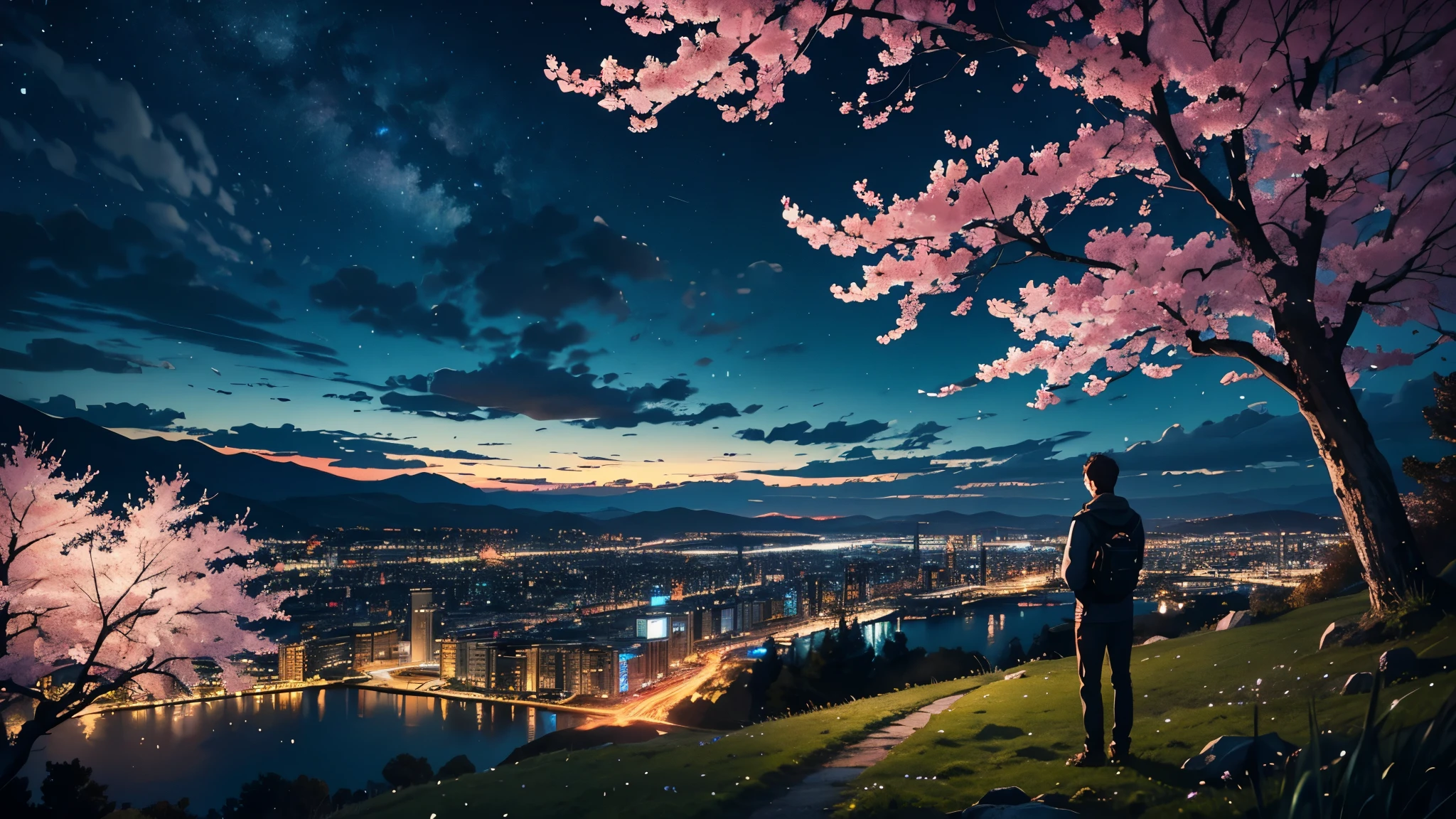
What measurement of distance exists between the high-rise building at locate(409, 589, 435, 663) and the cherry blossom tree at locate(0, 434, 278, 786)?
39.5 meters

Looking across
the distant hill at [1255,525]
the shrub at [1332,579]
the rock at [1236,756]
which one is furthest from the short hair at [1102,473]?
the distant hill at [1255,525]

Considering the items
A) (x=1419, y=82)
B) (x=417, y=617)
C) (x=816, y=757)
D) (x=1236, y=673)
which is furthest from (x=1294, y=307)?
(x=417, y=617)

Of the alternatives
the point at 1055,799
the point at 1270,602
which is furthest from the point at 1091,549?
the point at 1270,602

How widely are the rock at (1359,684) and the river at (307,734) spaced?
25.0 m

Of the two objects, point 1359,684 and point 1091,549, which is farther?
point 1359,684

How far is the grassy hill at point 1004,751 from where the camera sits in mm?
5434

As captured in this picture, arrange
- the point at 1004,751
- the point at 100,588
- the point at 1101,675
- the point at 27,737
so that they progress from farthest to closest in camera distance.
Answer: the point at 100,588 → the point at 27,737 → the point at 1004,751 → the point at 1101,675

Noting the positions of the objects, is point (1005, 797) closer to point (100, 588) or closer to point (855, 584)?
point (100, 588)

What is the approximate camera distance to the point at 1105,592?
552 cm

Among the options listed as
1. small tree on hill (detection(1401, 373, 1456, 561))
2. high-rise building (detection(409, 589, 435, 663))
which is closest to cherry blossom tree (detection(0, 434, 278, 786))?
small tree on hill (detection(1401, 373, 1456, 561))

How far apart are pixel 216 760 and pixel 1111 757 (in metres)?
47.8

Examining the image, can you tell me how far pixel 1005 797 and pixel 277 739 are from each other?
49263 millimetres

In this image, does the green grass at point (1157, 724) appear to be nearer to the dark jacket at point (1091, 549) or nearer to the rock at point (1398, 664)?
the rock at point (1398, 664)

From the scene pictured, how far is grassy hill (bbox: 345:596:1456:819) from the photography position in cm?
543
